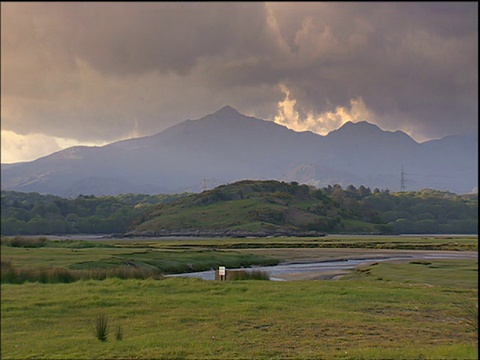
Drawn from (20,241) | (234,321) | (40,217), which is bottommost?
(234,321)

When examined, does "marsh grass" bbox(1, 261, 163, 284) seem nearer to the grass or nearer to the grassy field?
the grass

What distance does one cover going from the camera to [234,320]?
992 inches

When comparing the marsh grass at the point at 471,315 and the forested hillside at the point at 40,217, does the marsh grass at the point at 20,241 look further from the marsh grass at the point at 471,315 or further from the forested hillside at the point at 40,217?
the marsh grass at the point at 471,315

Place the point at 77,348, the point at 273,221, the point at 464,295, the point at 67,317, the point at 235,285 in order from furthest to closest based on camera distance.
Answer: the point at 273,221 → the point at 235,285 → the point at 464,295 → the point at 67,317 → the point at 77,348

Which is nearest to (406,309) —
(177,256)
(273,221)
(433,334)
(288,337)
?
(433,334)

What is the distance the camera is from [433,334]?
2238 centimetres

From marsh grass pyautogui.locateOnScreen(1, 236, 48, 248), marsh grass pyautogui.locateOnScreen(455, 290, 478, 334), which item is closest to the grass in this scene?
marsh grass pyautogui.locateOnScreen(455, 290, 478, 334)

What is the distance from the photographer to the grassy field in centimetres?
1919

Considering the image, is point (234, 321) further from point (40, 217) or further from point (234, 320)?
point (40, 217)

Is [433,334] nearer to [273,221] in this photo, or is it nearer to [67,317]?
[67,317]

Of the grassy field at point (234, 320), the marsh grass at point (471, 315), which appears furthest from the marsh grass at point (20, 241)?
the marsh grass at point (471, 315)

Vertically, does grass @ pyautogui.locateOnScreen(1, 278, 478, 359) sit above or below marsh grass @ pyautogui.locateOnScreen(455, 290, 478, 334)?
below

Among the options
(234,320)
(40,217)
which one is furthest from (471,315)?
(40,217)

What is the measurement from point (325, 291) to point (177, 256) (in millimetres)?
40707
